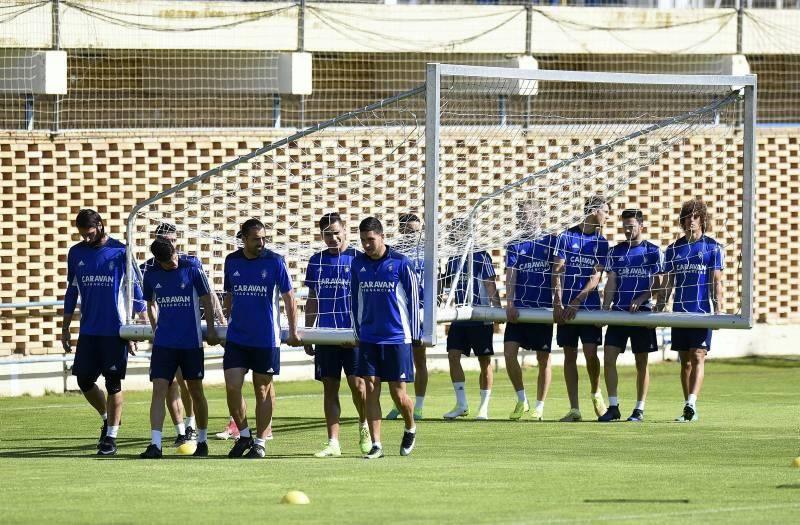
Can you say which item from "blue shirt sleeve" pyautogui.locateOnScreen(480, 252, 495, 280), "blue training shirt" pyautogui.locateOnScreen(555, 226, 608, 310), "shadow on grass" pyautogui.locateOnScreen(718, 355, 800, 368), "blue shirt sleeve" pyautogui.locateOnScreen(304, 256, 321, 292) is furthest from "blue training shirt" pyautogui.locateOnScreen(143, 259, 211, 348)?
"shadow on grass" pyautogui.locateOnScreen(718, 355, 800, 368)

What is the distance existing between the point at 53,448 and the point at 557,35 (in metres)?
13.3

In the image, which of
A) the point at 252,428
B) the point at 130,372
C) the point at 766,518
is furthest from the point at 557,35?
the point at 766,518

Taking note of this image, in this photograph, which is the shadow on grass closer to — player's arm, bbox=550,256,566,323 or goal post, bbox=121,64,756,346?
goal post, bbox=121,64,756,346

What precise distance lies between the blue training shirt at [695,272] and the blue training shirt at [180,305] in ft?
16.0

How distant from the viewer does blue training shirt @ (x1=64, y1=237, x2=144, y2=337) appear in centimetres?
1468

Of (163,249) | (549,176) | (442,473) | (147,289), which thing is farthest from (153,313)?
(549,176)

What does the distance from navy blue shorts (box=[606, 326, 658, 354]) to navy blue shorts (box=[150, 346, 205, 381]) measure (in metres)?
4.64

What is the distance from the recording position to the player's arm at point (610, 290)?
16.9m

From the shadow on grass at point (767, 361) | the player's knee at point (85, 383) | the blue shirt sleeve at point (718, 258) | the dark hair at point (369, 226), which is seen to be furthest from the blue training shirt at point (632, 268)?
the shadow on grass at point (767, 361)

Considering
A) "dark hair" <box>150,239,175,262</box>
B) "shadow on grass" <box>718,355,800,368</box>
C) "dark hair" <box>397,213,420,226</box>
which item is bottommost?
"shadow on grass" <box>718,355,800,368</box>

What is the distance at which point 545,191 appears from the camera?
1881 centimetres

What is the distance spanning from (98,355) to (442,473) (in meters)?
3.81

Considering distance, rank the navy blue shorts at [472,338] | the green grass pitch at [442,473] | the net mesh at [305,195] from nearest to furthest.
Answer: the green grass pitch at [442,473]
the navy blue shorts at [472,338]
the net mesh at [305,195]

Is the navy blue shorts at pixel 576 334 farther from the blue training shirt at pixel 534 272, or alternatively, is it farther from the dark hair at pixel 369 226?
the dark hair at pixel 369 226
